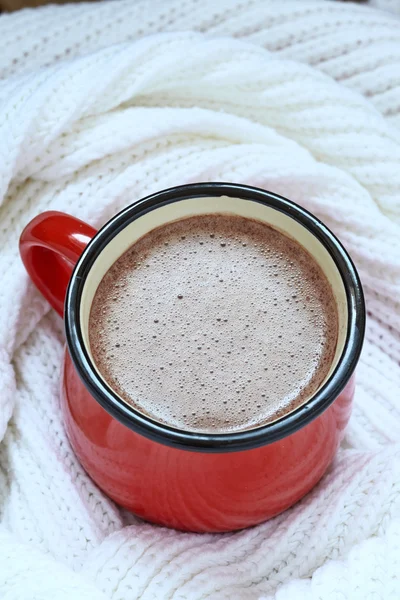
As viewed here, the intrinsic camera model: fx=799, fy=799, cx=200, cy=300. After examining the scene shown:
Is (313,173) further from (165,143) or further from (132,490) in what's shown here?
(132,490)

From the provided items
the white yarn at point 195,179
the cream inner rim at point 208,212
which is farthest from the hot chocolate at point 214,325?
the white yarn at point 195,179

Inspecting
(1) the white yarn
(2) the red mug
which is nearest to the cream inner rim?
(2) the red mug

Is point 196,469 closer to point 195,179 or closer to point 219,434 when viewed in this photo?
point 219,434

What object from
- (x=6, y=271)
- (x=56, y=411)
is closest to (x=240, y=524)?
(x=56, y=411)

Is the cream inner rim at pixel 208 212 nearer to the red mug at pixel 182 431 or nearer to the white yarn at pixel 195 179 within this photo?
the red mug at pixel 182 431

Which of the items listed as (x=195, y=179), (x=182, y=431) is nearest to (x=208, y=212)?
(x=195, y=179)

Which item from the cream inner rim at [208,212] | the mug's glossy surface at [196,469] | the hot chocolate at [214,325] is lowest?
the mug's glossy surface at [196,469]
